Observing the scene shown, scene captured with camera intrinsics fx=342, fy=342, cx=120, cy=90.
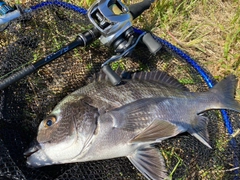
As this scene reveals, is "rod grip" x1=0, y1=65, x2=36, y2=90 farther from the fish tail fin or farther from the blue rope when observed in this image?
the fish tail fin

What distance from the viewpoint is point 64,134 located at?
273 centimetres

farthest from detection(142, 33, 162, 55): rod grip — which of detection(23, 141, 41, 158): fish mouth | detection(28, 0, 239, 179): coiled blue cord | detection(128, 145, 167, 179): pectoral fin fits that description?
detection(23, 141, 41, 158): fish mouth

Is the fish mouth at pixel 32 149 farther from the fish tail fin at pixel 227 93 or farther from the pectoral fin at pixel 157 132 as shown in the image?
the fish tail fin at pixel 227 93

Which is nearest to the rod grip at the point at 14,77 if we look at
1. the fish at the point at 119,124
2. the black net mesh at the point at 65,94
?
the black net mesh at the point at 65,94

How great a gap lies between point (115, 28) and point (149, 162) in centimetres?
119

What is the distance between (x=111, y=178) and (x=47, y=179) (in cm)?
53

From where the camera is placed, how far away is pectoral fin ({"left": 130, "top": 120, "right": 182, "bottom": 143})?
277 centimetres

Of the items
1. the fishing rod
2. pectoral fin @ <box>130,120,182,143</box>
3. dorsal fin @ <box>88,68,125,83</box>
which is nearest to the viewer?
pectoral fin @ <box>130,120,182,143</box>

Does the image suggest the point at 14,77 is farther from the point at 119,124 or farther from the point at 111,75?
the point at 119,124

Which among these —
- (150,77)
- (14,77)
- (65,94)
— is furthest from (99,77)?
(14,77)

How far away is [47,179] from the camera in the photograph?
9.07 feet

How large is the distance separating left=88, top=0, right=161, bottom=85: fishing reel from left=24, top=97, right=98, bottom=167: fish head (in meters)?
0.41

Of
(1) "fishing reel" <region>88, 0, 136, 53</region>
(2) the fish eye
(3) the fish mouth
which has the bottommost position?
(3) the fish mouth

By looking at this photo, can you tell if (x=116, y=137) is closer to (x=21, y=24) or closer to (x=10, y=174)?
(x=10, y=174)
